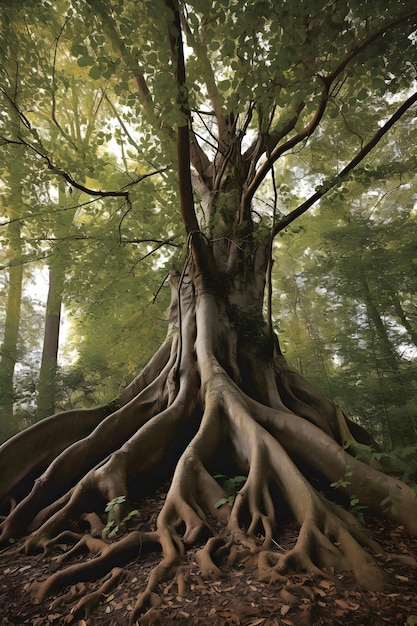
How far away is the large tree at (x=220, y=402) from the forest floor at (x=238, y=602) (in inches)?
4.2

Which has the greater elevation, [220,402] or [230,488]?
[220,402]

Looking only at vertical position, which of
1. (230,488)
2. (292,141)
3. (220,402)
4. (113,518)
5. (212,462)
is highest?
(292,141)

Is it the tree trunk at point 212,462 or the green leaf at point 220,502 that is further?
the green leaf at point 220,502

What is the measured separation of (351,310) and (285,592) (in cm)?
739

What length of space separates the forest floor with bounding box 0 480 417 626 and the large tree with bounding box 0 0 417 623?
0.11 m

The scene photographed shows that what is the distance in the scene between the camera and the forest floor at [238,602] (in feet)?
5.49

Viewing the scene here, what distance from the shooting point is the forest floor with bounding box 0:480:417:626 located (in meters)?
1.67

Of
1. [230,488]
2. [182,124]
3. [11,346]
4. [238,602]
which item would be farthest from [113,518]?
[11,346]

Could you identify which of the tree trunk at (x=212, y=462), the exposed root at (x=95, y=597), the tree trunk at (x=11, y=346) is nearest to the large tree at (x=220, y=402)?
the tree trunk at (x=212, y=462)

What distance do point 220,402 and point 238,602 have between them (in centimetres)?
218

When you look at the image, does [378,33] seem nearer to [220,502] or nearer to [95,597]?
[220,502]

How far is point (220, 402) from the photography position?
392cm

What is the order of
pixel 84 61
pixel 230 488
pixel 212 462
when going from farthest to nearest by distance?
pixel 212 462 → pixel 230 488 → pixel 84 61

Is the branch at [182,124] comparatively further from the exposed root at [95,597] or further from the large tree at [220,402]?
the exposed root at [95,597]
